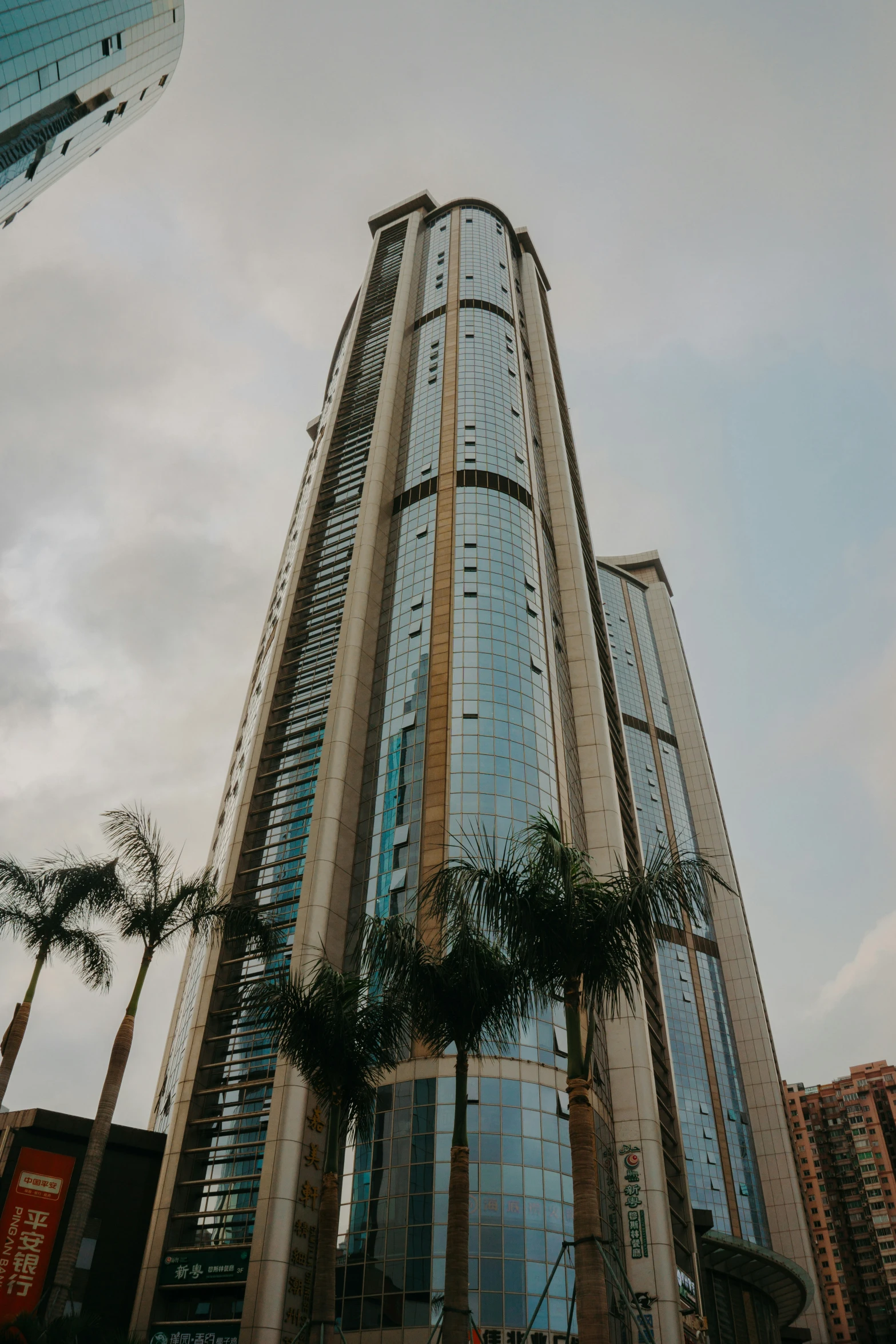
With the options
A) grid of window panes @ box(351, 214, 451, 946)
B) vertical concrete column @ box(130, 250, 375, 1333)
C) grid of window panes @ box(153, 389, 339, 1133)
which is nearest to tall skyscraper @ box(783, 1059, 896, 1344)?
grid of window panes @ box(153, 389, 339, 1133)

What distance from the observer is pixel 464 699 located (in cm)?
6569

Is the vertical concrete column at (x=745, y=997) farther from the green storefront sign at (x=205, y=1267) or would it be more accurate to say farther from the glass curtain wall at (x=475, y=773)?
the green storefront sign at (x=205, y=1267)

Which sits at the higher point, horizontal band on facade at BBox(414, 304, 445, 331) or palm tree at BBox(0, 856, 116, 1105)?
horizontal band on facade at BBox(414, 304, 445, 331)

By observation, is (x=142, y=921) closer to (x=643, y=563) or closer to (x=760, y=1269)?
(x=760, y=1269)

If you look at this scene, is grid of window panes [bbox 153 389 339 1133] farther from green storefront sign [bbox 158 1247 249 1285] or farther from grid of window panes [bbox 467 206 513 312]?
grid of window panes [bbox 467 206 513 312]

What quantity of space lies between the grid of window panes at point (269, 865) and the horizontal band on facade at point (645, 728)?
69.8 meters

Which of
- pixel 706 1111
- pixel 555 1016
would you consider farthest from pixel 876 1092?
pixel 555 1016

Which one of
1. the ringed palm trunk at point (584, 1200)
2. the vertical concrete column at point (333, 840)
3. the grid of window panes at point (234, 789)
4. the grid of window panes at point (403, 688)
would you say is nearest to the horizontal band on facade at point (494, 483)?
the grid of window panes at point (403, 688)

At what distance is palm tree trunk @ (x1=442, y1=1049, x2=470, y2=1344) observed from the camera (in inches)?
986

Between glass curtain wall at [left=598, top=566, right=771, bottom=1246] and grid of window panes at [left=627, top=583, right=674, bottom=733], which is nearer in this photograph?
glass curtain wall at [left=598, top=566, right=771, bottom=1246]

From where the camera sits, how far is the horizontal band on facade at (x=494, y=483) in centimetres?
Answer: 8269

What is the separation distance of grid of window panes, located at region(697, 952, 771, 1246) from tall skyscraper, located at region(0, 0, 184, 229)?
112m

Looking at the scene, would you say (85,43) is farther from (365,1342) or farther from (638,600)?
(638,600)

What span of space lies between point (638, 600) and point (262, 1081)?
441 feet
